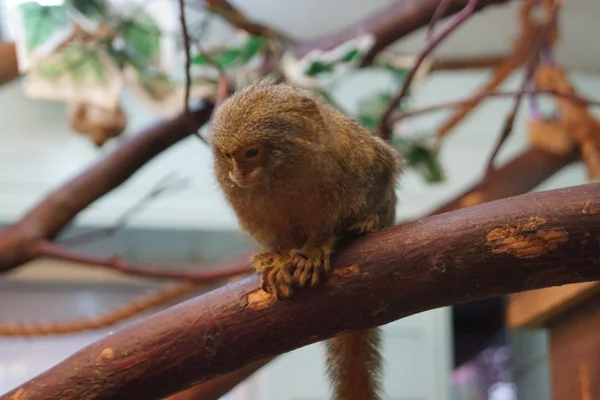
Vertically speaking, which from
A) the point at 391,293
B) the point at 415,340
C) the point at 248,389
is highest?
the point at 415,340

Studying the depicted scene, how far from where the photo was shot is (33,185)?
3.05 m

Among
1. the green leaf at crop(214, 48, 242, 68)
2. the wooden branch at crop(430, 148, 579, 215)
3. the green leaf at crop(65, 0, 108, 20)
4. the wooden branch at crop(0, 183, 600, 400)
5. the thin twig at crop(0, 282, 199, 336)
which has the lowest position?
the wooden branch at crop(0, 183, 600, 400)

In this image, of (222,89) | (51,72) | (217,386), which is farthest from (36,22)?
(217,386)

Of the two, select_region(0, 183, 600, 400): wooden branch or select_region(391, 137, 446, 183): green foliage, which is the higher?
select_region(391, 137, 446, 183): green foliage

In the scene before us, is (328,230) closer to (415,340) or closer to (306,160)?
(306,160)

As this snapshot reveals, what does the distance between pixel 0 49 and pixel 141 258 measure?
1.58 metres

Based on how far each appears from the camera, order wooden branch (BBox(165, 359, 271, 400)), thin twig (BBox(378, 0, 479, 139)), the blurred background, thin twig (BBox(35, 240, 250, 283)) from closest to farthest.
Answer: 1. wooden branch (BBox(165, 359, 271, 400))
2. thin twig (BBox(378, 0, 479, 139))
3. thin twig (BBox(35, 240, 250, 283))
4. the blurred background

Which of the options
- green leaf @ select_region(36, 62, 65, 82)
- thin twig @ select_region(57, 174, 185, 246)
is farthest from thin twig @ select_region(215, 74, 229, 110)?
green leaf @ select_region(36, 62, 65, 82)

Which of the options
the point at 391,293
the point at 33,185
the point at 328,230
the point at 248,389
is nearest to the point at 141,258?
the point at 33,185

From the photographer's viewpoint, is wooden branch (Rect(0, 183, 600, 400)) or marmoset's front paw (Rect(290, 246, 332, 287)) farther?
marmoset's front paw (Rect(290, 246, 332, 287))

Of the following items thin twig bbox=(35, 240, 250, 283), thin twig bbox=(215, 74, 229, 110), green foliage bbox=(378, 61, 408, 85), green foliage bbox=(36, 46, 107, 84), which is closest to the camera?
thin twig bbox=(215, 74, 229, 110)

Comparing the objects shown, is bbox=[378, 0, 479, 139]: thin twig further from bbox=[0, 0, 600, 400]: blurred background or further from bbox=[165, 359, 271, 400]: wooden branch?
bbox=[0, 0, 600, 400]: blurred background

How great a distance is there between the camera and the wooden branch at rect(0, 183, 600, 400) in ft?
2.97

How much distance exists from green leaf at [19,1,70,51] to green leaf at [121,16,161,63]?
20 centimetres
